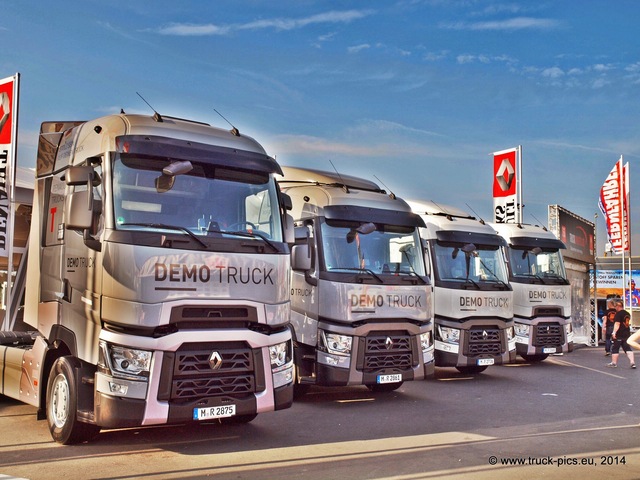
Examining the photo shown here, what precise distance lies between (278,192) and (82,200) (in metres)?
2.09

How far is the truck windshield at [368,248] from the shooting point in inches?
417

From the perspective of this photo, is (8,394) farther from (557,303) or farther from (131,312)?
(557,303)

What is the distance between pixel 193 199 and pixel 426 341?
199 inches

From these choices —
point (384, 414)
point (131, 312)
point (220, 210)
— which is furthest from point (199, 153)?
point (384, 414)

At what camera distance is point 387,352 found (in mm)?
10570

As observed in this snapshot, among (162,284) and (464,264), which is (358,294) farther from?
(464,264)

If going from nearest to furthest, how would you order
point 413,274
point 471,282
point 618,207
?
point 413,274, point 471,282, point 618,207

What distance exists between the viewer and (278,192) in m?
8.01

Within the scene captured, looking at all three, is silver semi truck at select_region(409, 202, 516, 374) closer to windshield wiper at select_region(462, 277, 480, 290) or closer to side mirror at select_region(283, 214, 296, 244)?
windshield wiper at select_region(462, 277, 480, 290)

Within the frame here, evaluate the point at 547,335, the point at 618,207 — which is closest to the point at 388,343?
the point at 547,335

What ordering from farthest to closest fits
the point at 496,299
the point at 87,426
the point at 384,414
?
the point at 496,299 → the point at 384,414 → the point at 87,426

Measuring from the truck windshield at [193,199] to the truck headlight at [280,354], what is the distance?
1.11m

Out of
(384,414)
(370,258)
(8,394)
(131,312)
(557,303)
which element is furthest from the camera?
(557,303)

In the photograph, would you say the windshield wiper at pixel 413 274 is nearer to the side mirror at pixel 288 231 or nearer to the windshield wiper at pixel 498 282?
the side mirror at pixel 288 231
